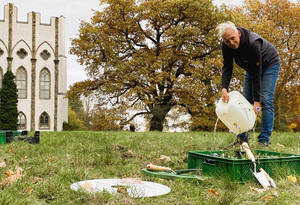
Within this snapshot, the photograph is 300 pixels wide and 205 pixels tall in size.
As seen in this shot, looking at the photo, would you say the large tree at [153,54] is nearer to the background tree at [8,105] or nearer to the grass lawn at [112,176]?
the background tree at [8,105]

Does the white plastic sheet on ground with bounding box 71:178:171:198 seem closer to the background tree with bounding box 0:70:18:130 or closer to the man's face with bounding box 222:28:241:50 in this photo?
the man's face with bounding box 222:28:241:50

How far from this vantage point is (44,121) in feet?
86.6

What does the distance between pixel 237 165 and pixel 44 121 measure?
2564 centimetres

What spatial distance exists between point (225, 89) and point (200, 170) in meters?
0.98

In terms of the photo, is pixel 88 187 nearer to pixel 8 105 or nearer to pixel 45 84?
pixel 8 105

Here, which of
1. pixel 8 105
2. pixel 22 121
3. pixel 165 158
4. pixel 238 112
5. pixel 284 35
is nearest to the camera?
pixel 238 112

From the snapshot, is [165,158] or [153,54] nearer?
[165,158]

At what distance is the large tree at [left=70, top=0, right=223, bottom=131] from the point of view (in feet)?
54.0

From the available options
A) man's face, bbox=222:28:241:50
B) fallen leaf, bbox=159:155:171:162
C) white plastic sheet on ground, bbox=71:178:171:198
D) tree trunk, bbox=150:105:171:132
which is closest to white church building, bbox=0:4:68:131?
tree trunk, bbox=150:105:171:132

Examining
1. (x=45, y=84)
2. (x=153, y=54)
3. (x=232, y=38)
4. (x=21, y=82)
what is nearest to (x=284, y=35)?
(x=153, y=54)

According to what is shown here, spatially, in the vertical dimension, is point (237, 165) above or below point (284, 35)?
below

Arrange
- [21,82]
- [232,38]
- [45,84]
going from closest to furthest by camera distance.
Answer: [232,38]
[21,82]
[45,84]

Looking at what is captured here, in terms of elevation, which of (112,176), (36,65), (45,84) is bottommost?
(112,176)

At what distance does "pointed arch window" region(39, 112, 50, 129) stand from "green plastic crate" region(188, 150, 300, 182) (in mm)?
24823
